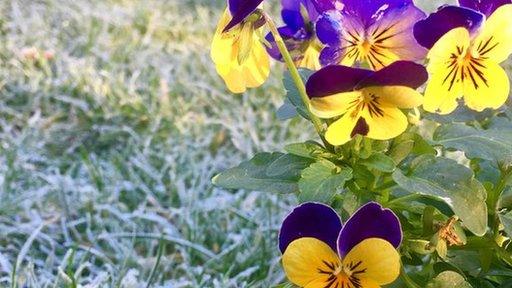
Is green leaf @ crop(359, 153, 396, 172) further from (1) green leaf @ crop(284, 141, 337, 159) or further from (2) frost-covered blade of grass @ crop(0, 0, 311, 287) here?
(2) frost-covered blade of grass @ crop(0, 0, 311, 287)

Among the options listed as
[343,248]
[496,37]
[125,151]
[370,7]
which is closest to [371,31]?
[370,7]

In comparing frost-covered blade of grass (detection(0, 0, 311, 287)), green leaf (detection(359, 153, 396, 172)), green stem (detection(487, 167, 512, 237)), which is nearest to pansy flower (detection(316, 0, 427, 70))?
green leaf (detection(359, 153, 396, 172))

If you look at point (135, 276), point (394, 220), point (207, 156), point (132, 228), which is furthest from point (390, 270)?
point (207, 156)

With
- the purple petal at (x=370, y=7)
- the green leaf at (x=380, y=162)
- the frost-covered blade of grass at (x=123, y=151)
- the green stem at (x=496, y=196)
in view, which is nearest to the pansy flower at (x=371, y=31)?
the purple petal at (x=370, y=7)

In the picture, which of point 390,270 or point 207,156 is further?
point 207,156

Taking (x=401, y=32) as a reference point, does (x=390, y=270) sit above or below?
below

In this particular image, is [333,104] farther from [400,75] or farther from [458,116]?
[458,116]

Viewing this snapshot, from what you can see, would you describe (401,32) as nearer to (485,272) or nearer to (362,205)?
(362,205)
